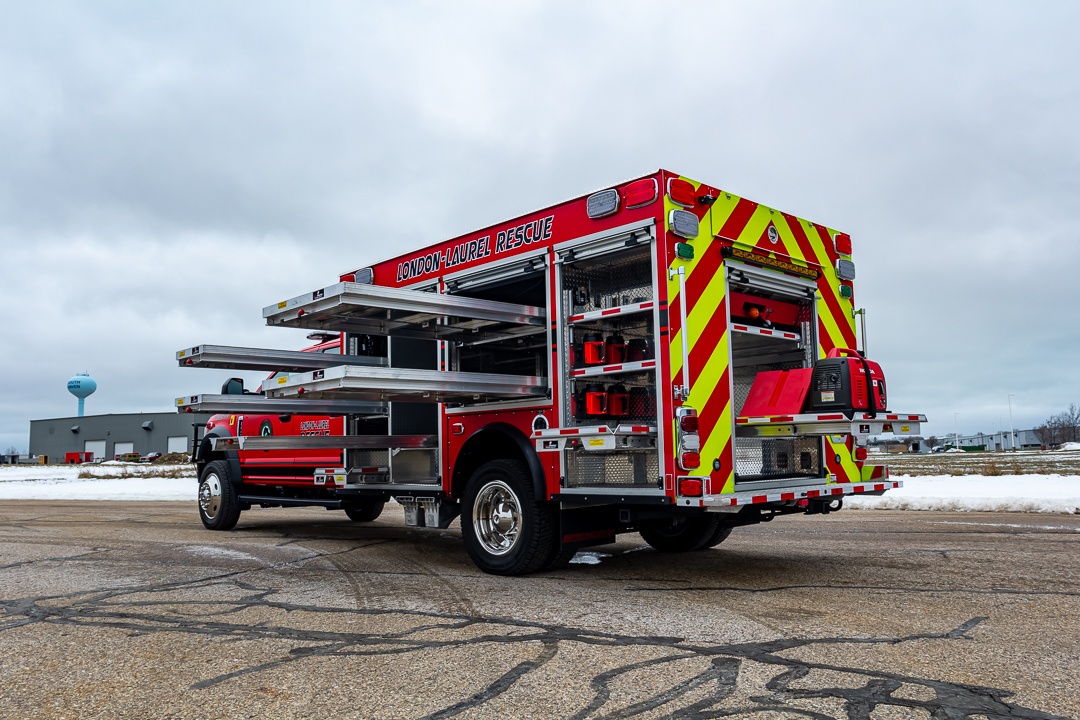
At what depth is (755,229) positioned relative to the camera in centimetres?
705

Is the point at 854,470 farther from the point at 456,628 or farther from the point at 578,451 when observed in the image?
the point at 456,628

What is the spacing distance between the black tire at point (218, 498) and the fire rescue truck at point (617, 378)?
3007 mm

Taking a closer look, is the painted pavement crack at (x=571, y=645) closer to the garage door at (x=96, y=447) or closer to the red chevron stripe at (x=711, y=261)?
the red chevron stripe at (x=711, y=261)

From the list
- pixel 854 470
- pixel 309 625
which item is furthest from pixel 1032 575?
pixel 309 625

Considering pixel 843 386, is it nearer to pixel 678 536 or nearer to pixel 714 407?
pixel 714 407

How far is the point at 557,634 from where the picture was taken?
4.91 metres

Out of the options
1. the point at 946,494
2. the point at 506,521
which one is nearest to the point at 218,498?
the point at 506,521

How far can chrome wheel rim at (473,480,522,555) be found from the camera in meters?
7.20

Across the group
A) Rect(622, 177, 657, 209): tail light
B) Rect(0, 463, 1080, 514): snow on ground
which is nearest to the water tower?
Rect(0, 463, 1080, 514): snow on ground

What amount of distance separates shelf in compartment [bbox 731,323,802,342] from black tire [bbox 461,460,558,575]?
211cm

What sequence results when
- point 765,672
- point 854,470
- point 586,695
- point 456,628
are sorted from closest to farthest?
1. point 586,695
2. point 765,672
3. point 456,628
4. point 854,470

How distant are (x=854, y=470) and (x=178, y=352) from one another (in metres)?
6.91

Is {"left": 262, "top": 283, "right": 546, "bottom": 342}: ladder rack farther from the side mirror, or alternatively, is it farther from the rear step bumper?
the rear step bumper

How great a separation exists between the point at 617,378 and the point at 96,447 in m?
86.9
